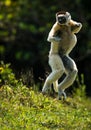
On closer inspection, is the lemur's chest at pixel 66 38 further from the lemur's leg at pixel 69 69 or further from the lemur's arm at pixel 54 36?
the lemur's leg at pixel 69 69

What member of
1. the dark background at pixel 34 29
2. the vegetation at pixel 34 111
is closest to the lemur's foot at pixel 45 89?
the vegetation at pixel 34 111

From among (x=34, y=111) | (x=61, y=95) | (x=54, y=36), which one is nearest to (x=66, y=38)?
(x=54, y=36)

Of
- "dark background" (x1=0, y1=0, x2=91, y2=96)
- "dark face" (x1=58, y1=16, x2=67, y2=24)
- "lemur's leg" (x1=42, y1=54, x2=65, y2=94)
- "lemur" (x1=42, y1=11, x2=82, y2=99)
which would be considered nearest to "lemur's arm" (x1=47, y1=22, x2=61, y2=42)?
"lemur" (x1=42, y1=11, x2=82, y2=99)

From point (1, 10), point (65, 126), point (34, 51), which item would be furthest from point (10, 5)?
point (65, 126)

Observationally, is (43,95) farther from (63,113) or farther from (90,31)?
(90,31)

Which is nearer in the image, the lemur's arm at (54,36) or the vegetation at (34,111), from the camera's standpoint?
the vegetation at (34,111)

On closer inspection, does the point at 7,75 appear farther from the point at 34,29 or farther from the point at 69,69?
the point at 34,29

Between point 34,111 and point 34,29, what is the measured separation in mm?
16124

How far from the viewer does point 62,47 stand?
13.7 metres

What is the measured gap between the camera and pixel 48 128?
1176 centimetres

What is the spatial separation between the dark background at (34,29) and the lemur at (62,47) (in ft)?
44.8

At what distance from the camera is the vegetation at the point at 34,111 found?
11.8 metres

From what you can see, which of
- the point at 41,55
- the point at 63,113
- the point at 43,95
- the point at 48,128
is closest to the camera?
the point at 48,128

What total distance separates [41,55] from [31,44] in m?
1.39
